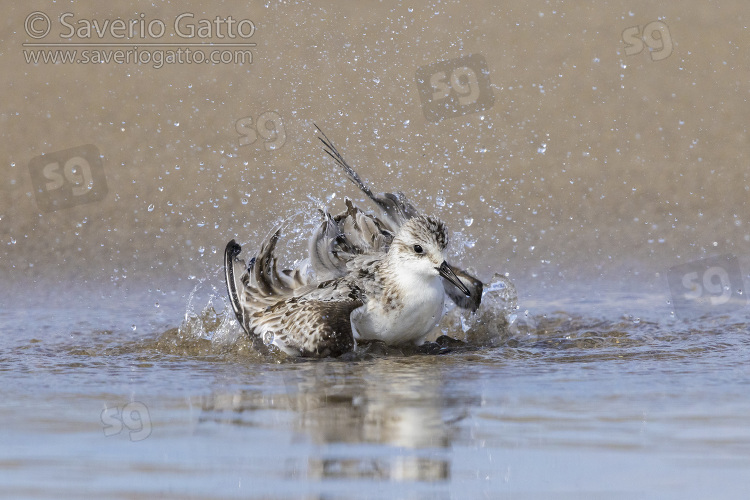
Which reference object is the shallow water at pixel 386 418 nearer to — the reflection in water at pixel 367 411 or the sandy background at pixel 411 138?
the reflection in water at pixel 367 411

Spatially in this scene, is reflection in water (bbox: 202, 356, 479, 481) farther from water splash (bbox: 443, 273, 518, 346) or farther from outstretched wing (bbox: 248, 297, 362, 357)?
water splash (bbox: 443, 273, 518, 346)

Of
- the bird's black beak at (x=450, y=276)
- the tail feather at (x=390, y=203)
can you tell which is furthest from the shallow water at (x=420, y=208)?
the tail feather at (x=390, y=203)

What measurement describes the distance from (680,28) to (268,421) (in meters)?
10.5

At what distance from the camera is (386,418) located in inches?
217

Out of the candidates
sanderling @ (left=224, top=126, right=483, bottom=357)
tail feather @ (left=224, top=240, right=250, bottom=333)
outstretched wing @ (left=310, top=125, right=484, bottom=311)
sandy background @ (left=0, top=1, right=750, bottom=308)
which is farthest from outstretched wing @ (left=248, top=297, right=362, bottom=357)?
Result: sandy background @ (left=0, top=1, right=750, bottom=308)

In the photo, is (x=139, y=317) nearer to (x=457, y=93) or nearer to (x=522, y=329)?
(x=522, y=329)

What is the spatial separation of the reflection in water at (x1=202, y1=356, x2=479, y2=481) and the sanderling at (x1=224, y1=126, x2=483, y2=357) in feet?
1.04

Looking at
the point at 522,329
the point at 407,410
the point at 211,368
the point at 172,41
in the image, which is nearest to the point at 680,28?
the point at 172,41

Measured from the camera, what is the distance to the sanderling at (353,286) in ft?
25.3

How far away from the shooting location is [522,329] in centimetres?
890

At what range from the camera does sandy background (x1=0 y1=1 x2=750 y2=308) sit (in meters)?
11.8

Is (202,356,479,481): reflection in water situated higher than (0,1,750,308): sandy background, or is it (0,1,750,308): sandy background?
(0,1,750,308): sandy background

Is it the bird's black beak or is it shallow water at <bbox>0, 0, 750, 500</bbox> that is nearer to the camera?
shallow water at <bbox>0, 0, 750, 500</bbox>

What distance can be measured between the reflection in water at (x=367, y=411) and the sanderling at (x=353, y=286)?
1.04 feet
